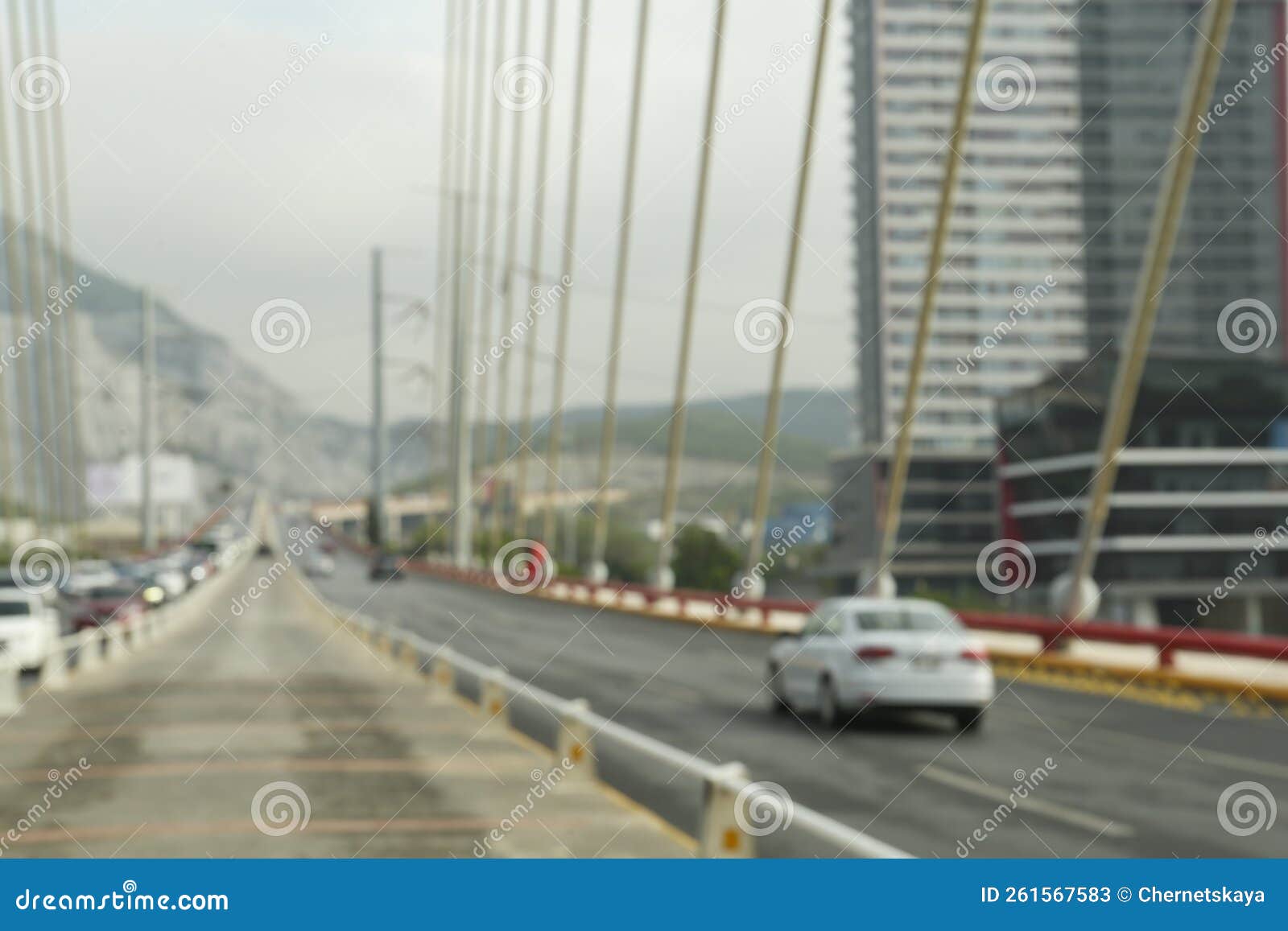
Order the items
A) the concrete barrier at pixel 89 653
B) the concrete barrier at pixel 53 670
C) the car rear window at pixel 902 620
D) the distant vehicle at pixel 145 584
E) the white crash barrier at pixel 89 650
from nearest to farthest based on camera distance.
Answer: the car rear window at pixel 902 620 < the white crash barrier at pixel 89 650 < the concrete barrier at pixel 53 670 < the concrete barrier at pixel 89 653 < the distant vehicle at pixel 145 584

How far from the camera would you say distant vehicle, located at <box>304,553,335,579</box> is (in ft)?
314

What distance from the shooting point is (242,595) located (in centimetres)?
6619

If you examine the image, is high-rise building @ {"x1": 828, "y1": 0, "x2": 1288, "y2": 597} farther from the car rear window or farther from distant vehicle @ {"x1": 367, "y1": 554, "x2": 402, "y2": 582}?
the car rear window

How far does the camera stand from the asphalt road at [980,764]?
10.2 meters

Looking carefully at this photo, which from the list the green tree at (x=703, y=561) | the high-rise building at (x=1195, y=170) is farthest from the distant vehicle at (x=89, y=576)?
the high-rise building at (x=1195, y=170)

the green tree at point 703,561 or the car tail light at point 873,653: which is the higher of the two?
the car tail light at point 873,653

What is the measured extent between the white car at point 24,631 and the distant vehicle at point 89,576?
14.7 m

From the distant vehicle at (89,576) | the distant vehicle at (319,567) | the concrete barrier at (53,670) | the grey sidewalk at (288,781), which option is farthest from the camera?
the distant vehicle at (319,567)

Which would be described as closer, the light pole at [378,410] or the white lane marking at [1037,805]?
the white lane marking at [1037,805]

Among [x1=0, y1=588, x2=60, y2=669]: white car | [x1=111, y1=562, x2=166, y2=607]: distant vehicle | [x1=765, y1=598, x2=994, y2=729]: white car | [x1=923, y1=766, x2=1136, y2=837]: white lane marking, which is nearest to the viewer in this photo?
[x1=923, y1=766, x2=1136, y2=837]: white lane marking

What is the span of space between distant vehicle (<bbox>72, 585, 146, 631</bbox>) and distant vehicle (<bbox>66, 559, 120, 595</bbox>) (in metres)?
0.77

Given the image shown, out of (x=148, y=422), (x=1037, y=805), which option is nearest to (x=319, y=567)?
(x=148, y=422)

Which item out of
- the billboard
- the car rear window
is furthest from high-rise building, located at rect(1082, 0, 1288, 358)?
the car rear window

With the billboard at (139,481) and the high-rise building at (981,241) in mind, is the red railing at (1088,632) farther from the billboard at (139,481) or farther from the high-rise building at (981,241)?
the high-rise building at (981,241)
